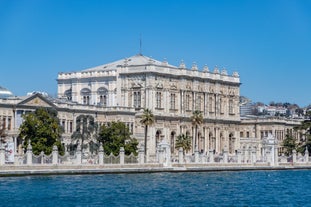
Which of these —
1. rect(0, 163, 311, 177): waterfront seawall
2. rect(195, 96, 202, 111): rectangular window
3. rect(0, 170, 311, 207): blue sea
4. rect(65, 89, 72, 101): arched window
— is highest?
rect(65, 89, 72, 101): arched window

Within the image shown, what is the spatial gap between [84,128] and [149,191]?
4345 centimetres

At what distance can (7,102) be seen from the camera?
97500 mm

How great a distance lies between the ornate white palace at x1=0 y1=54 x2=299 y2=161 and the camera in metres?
111

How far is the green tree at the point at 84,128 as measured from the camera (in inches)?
3949

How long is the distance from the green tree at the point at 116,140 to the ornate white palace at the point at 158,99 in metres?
8.22

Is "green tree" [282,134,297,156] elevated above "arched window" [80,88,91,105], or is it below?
below

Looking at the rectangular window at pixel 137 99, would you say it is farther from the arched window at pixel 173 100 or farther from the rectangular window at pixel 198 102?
the rectangular window at pixel 198 102

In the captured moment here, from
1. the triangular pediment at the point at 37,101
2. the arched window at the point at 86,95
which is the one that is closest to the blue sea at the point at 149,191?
the triangular pediment at the point at 37,101

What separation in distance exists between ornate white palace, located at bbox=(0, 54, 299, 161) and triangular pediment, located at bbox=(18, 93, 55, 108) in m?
0.60

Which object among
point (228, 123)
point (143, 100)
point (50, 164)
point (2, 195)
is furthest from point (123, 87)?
point (2, 195)

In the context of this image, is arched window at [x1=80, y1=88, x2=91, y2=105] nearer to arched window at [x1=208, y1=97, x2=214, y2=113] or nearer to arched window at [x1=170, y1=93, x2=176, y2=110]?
arched window at [x1=170, y1=93, x2=176, y2=110]

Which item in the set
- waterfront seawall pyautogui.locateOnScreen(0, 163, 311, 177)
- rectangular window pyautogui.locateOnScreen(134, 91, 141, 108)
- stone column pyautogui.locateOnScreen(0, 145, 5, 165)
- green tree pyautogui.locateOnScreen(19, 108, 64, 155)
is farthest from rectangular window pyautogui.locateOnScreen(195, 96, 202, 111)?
stone column pyautogui.locateOnScreen(0, 145, 5, 165)

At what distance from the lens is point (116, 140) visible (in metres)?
93.1

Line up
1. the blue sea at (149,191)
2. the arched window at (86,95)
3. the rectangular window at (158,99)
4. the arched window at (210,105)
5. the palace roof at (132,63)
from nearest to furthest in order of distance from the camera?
the blue sea at (149,191), the rectangular window at (158,99), the palace roof at (132,63), the arched window at (86,95), the arched window at (210,105)
